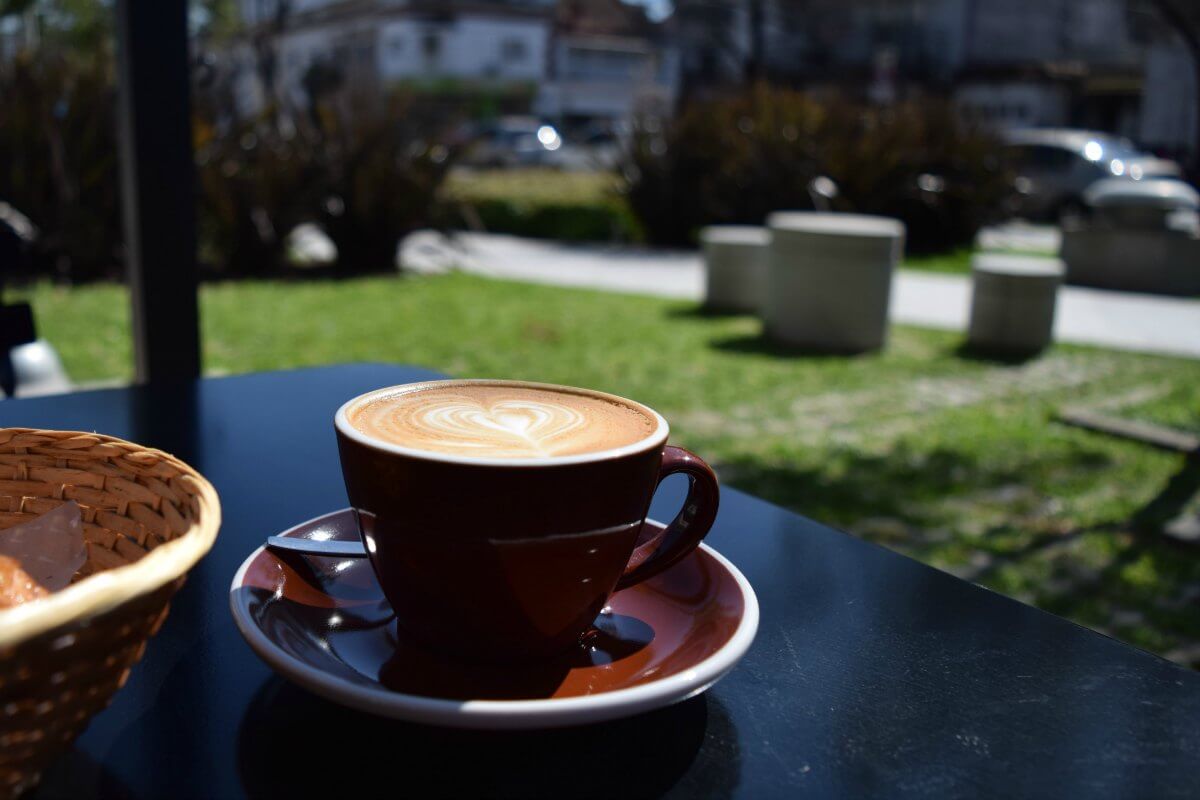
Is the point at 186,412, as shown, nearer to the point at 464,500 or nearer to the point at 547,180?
the point at 464,500

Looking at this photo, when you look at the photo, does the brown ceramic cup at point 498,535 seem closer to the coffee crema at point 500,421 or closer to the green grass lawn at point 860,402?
the coffee crema at point 500,421

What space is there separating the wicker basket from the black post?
230 centimetres

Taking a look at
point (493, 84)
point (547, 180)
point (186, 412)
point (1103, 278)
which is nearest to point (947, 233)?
point (1103, 278)

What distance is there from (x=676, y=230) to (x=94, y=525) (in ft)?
46.7

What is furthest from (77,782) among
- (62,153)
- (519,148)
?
(519,148)

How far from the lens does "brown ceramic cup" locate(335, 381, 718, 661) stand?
2.03ft

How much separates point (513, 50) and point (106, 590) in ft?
190

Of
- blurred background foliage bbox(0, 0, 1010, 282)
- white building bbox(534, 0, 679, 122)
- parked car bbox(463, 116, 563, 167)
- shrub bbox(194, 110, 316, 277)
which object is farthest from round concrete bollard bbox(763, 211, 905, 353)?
white building bbox(534, 0, 679, 122)

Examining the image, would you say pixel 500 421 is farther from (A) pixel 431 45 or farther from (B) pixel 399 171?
(A) pixel 431 45

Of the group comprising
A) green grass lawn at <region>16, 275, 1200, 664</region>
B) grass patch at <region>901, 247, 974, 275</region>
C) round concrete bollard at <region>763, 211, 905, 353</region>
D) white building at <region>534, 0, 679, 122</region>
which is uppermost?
white building at <region>534, 0, 679, 122</region>

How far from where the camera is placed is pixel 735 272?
30.7ft

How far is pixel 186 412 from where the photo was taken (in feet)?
4.42

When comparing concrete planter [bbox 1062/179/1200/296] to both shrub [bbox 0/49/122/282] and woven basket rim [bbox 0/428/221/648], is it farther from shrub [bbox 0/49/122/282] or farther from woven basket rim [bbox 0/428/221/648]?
woven basket rim [bbox 0/428/221/648]

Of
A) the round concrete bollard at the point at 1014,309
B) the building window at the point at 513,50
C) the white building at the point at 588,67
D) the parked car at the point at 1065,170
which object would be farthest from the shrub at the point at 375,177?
the building window at the point at 513,50
